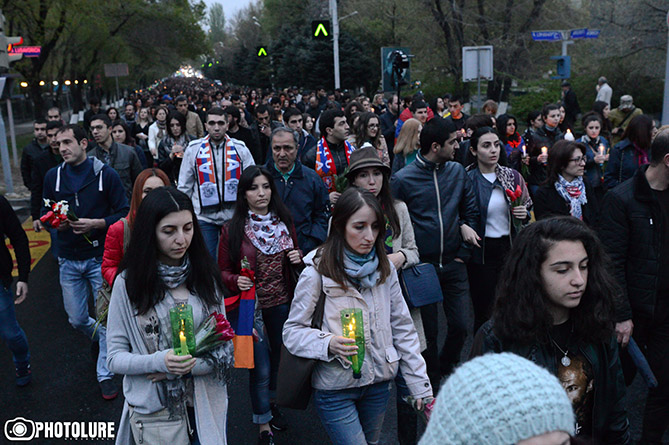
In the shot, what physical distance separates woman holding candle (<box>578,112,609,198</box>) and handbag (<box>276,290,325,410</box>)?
461cm

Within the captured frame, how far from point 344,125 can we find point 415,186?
2.52 meters

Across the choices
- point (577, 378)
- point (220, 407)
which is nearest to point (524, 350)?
point (577, 378)

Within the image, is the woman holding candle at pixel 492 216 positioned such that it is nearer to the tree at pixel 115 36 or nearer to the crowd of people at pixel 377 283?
the crowd of people at pixel 377 283

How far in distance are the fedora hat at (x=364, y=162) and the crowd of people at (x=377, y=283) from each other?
17 millimetres

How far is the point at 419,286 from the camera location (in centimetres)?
445

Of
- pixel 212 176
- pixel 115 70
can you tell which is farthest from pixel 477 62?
pixel 115 70

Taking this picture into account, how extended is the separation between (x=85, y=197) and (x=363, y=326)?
339 centimetres

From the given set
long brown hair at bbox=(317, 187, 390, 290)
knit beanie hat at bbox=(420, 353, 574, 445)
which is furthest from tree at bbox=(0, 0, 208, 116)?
knit beanie hat at bbox=(420, 353, 574, 445)

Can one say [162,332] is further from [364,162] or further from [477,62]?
[477,62]

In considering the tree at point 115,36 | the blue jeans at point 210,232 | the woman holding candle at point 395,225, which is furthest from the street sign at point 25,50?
the woman holding candle at point 395,225

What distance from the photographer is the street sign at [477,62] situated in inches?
563

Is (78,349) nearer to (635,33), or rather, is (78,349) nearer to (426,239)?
(426,239)

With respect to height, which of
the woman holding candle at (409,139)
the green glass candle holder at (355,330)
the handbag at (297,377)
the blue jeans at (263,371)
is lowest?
the blue jeans at (263,371)

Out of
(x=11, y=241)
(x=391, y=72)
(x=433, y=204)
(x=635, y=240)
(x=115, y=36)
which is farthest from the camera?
(x=115, y=36)
